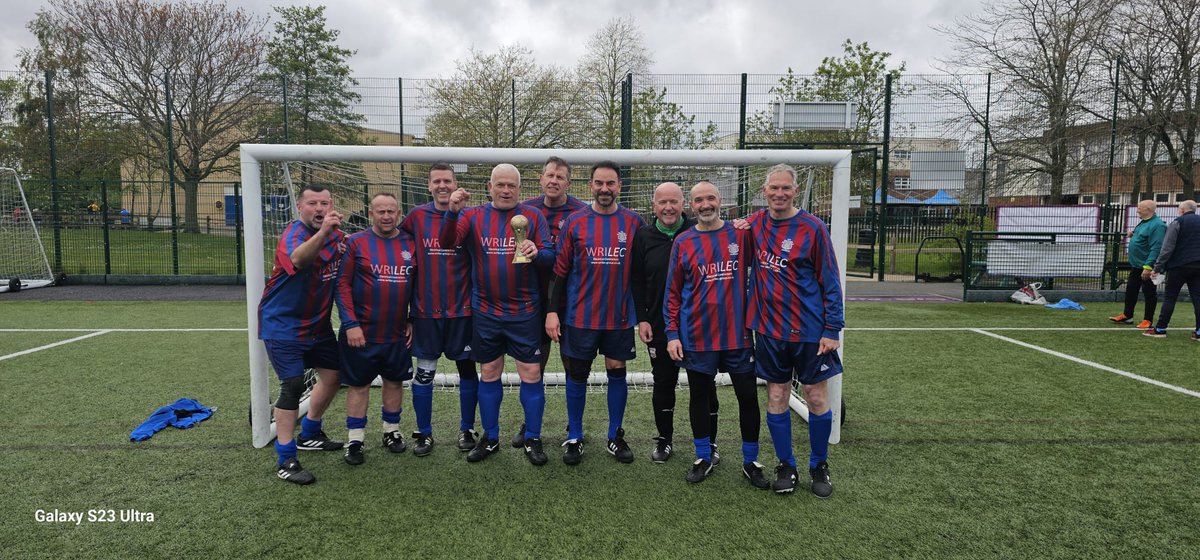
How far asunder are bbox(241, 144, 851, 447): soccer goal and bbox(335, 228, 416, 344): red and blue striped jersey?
2.05 feet

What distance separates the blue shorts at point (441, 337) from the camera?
3.63 meters

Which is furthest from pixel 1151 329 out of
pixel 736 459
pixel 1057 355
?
pixel 736 459

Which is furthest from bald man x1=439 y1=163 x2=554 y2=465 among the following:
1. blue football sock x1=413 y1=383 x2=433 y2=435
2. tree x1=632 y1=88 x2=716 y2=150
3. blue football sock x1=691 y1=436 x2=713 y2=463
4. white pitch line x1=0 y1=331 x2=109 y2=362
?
tree x1=632 y1=88 x2=716 y2=150

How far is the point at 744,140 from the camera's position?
11688mm

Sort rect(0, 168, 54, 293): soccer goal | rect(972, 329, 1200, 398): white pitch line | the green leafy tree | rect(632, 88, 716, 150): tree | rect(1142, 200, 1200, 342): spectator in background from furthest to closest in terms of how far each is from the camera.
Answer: the green leafy tree, rect(632, 88, 716, 150): tree, rect(0, 168, 54, 293): soccer goal, rect(1142, 200, 1200, 342): spectator in background, rect(972, 329, 1200, 398): white pitch line

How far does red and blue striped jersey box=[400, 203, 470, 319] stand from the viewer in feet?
11.8

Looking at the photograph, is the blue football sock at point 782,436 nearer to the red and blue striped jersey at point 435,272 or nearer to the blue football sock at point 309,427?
the red and blue striped jersey at point 435,272

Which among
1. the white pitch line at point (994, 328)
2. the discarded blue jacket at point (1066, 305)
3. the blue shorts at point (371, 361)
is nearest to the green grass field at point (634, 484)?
the blue shorts at point (371, 361)

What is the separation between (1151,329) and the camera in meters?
7.37

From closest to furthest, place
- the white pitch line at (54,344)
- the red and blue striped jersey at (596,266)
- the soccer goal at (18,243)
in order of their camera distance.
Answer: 1. the red and blue striped jersey at (596,266)
2. the white pitch line at (54,344)
3. the soccer goal at (18,243)

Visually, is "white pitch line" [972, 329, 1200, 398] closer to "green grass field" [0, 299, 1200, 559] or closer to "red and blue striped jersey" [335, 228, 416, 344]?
"green grass field" [0, 299, 1200, 559]

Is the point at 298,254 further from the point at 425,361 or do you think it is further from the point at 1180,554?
the point at 1180,554

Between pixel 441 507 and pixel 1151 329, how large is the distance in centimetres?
849

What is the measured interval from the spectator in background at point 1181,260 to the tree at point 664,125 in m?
6.69
